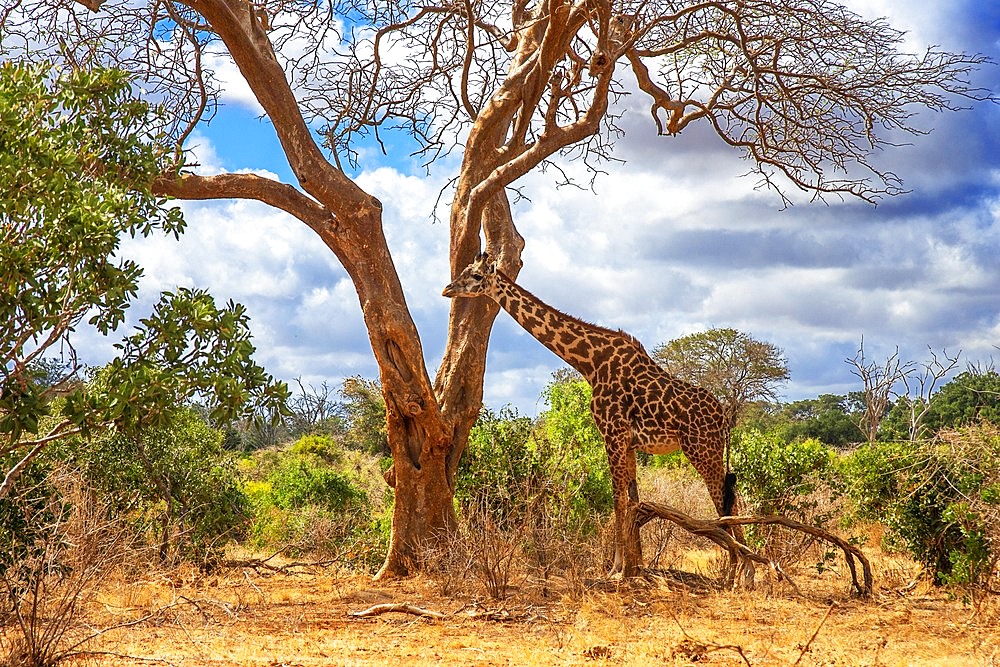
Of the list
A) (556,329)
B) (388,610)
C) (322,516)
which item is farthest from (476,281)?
(322,516)

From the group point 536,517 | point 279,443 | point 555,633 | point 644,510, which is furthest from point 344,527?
point 279,443

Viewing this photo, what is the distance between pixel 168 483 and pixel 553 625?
587 cm

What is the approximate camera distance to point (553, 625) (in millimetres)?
8203

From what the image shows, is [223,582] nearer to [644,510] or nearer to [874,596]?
[644,510]

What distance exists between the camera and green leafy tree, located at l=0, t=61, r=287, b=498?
5219 mm

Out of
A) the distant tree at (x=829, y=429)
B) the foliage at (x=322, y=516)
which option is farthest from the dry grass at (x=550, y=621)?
the distant tree at (x=829, y=429)

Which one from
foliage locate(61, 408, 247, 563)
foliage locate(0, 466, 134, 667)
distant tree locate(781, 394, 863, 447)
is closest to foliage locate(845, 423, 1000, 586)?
foliage locate(0, 466, 134, 667)

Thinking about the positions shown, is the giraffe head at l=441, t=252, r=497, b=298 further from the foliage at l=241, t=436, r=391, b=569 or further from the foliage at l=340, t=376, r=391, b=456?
the foliage at l=340, t=376, r=391, b=456

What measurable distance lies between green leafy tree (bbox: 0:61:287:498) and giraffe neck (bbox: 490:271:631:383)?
4.97 meters

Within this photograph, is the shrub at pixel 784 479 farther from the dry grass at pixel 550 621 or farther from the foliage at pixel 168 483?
the foliage at pixel 168 483

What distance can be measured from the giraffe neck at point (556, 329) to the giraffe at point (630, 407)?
0.04 feet

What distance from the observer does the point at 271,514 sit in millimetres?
14484

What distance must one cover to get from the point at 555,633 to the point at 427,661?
1.21m

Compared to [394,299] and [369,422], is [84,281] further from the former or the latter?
[369,422]
